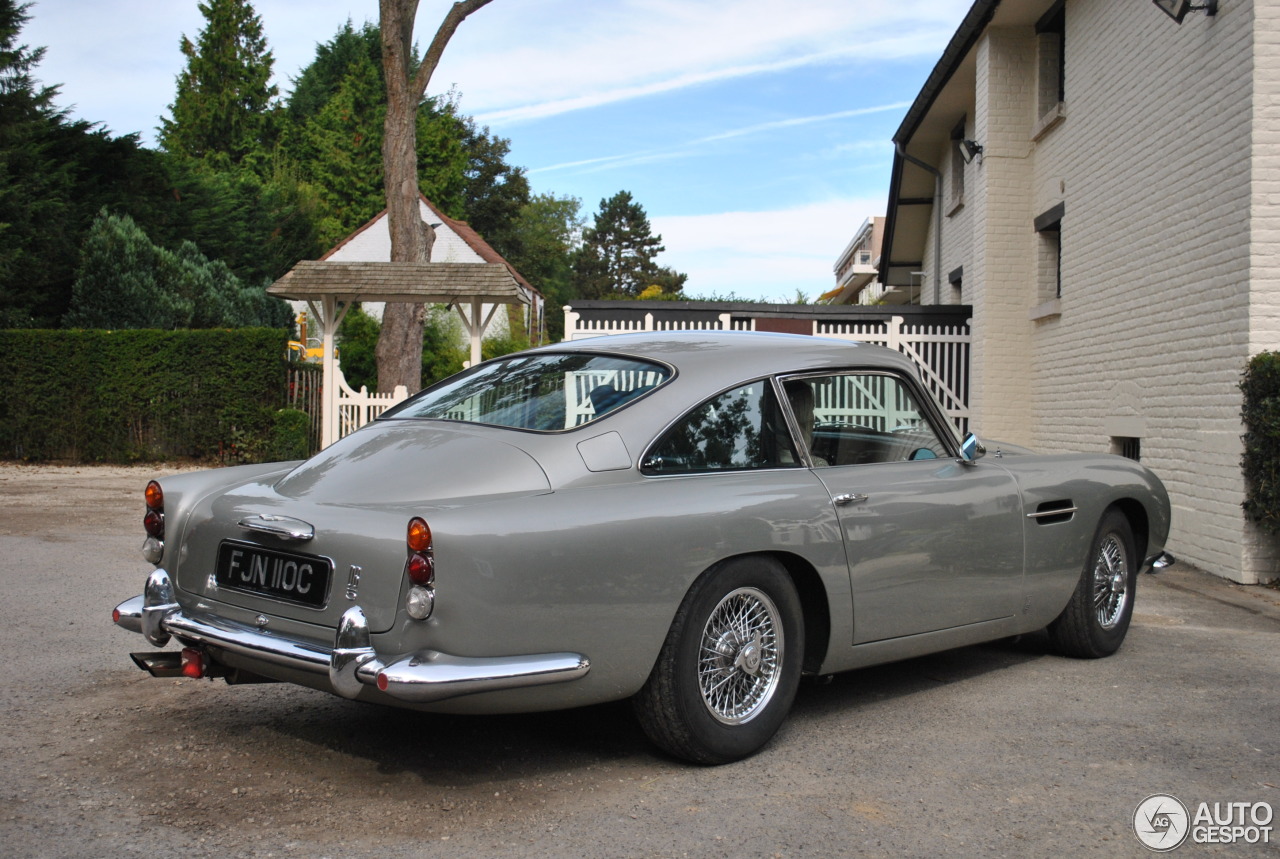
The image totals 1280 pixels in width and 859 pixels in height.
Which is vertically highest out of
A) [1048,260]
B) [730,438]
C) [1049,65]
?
[1049,65]

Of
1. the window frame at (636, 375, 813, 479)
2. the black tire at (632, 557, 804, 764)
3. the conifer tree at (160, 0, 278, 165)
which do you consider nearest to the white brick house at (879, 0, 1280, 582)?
the window frame at (636, 375, 813, 479)

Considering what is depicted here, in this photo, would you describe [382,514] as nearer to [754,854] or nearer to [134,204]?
[754,854]

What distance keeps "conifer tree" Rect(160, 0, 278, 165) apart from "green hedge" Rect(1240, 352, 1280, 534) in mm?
56354

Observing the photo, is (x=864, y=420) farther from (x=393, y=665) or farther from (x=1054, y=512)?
(x=393, y=665)

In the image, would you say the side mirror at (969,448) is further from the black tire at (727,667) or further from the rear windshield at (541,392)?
the rear windshield at (541,392)

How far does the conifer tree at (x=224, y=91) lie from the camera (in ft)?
196

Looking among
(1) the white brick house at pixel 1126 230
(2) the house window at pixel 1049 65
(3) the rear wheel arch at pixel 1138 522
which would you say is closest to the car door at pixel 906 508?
(3) the rear wheel arch at pixel 1138 522

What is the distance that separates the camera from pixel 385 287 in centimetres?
1521

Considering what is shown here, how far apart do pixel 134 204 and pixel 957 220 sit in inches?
979

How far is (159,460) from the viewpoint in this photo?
18281 millimetres

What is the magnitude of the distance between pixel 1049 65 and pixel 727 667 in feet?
42.8

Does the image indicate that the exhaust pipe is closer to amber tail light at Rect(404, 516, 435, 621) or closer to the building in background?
amber tail light at Rect(404, 516, 435, 621)

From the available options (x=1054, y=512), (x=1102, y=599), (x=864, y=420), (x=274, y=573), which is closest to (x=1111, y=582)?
(x=1102, y=599)

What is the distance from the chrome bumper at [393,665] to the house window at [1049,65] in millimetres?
12987
